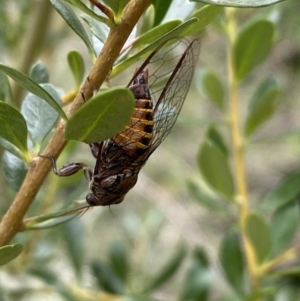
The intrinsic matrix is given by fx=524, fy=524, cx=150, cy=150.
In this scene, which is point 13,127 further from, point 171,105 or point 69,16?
point 171,105

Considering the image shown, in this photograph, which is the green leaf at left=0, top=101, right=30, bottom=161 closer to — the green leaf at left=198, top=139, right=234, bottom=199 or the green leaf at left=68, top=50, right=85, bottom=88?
the green leaf at left=68, top=50, right=85, bottom=88

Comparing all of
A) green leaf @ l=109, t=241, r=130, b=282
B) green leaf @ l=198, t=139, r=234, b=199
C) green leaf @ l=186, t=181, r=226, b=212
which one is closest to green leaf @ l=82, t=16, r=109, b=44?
green leaf @ l=198, t=139, r=234, b=199

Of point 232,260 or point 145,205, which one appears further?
point 145,205

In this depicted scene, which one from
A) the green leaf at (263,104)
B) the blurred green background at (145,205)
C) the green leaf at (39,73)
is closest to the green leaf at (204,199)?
the blurred green background at (145,205)

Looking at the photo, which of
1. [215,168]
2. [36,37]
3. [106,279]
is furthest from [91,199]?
[36,37]

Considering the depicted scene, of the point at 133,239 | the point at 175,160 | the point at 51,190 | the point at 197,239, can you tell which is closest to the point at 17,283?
the point at 51,190

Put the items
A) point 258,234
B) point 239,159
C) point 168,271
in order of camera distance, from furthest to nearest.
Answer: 1. point 168,271
2. point 239,159
3. point 258,234

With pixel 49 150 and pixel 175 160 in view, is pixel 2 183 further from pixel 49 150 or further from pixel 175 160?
pixel 175 160
